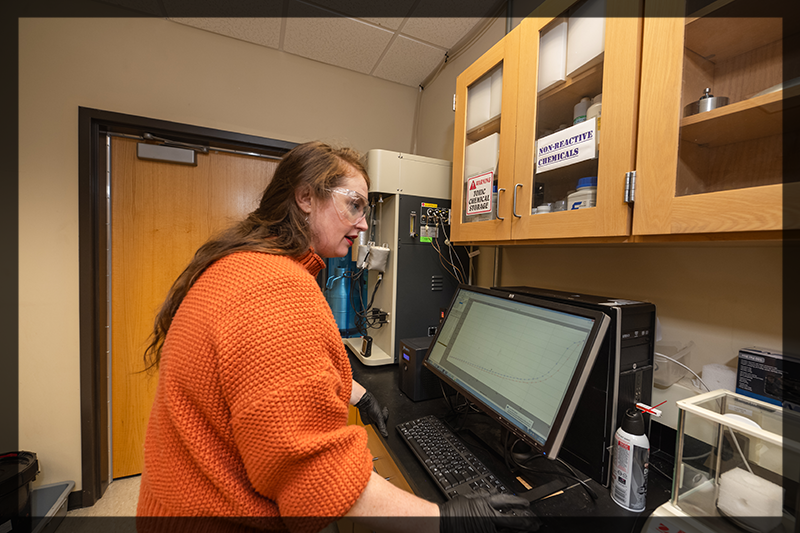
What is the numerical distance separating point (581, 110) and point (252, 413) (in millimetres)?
1095

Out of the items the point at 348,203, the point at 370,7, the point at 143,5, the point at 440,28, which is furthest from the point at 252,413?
the point at 143,5

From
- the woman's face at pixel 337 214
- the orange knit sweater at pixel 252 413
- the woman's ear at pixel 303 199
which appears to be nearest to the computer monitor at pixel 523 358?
the orange knit sweater at pixel 252 413

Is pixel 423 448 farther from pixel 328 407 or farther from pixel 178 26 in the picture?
pixel 178 26

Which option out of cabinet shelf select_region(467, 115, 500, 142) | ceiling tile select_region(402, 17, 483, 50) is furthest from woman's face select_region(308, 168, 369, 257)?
ceiling tile select_region(402, 17, 483, 50)

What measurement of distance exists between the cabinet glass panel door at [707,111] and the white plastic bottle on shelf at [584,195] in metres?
0.12

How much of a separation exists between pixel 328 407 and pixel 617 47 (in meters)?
1.03

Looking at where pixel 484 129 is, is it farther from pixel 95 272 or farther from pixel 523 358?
pixel 95 272

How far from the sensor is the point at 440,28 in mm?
1781

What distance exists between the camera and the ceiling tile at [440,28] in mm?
1724

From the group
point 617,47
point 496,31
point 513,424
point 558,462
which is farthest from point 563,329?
point 496,31

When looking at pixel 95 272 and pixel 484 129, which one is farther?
pixel 95 272

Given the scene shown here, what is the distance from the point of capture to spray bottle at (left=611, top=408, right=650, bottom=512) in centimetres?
69

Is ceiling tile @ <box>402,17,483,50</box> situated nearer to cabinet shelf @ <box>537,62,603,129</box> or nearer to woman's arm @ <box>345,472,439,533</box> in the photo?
cabinet shelf @ <box>537,62,603,129</box>

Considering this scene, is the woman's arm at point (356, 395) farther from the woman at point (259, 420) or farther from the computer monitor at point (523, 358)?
the woman at point (259, 420)
